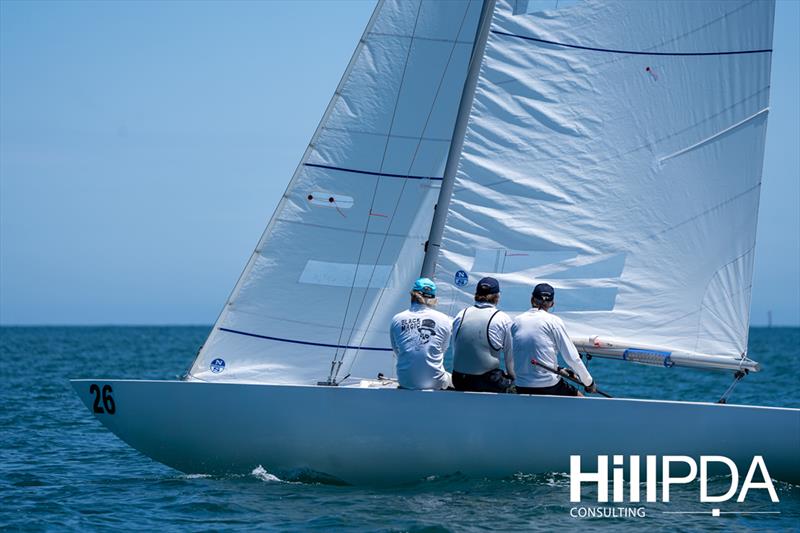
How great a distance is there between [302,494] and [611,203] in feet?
11.2

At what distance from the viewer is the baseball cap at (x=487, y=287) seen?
27.4ft

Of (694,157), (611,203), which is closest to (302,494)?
(611,203)

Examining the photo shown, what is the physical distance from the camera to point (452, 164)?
30.6ft

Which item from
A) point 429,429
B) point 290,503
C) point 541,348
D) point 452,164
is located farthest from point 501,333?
point 290,503

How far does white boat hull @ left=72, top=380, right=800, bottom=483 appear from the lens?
8.12m

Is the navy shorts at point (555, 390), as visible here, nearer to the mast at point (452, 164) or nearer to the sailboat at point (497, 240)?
the sailboat at point (497, 240)

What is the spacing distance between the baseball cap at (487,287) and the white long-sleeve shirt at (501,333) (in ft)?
0.29

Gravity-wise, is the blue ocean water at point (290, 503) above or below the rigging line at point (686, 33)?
below

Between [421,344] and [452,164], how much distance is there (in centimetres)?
179

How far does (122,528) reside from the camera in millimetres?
7602

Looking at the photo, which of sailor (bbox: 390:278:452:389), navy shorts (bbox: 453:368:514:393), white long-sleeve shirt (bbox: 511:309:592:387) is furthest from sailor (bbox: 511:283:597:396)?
sailor (bbox: 390:278:452:389)

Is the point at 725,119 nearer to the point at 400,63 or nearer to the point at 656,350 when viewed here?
the point at 656,350

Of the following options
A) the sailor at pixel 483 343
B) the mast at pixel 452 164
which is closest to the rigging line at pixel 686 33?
the mast at pixel 452 164

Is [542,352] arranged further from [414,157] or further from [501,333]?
[414,157]
